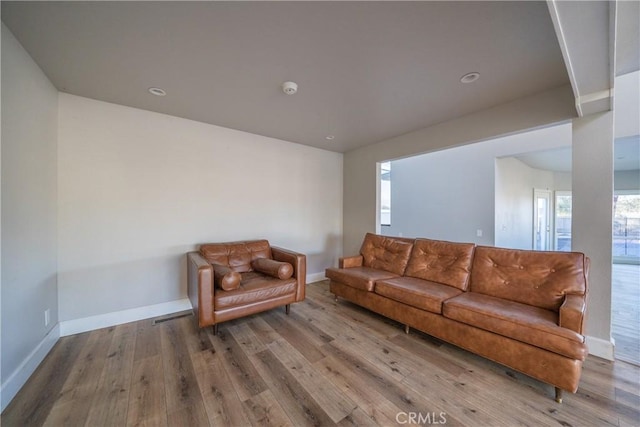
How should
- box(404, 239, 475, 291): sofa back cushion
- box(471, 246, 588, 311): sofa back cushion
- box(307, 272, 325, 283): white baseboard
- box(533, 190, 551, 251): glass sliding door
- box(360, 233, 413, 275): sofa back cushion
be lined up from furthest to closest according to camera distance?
box(533, 190, 551, 251): glass sliding door → box(307, 272, 325, 283): white baseboard → box(360, 233, 413, 275): sofa back cushion → box(404, 239, 475, 291): sofa back cushion → box(471, 246, 588, 311): sofa back cushion

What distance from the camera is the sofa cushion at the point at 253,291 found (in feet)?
7.91

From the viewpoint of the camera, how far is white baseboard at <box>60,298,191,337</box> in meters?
2.46

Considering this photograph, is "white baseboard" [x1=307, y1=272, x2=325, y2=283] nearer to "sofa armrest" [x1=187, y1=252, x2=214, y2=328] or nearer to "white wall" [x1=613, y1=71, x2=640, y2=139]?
"sofa armrest" [x1=187, y1=252, x2=214, y2=328]

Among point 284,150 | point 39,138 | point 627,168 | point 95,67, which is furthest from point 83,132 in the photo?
point 627,168

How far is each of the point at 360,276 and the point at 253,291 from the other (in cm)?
128

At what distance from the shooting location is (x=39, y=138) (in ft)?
6.71

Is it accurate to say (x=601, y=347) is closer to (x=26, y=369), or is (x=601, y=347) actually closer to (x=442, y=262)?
(x=442, y=262)

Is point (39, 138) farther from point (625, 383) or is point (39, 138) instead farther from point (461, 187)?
point (461, 187)

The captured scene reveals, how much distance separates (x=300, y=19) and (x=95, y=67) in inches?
72.2

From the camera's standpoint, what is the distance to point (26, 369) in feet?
5.83

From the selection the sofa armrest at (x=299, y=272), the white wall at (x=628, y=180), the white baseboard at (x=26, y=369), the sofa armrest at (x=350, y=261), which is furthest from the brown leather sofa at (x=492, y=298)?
the white wall at (x=628, y=180)
